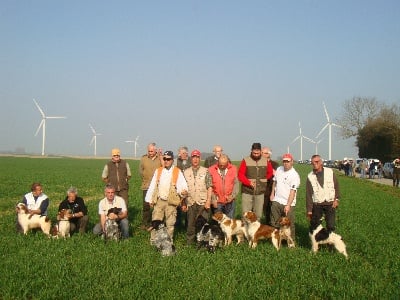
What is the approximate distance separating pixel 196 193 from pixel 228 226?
1.01m

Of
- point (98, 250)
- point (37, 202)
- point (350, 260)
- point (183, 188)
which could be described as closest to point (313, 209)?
point (350, 260)

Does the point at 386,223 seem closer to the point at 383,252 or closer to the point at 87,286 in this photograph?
the point at 383,252

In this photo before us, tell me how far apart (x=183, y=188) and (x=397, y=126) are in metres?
59.9

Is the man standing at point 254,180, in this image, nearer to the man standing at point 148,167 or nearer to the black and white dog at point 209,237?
the black and white dog at point 209,237

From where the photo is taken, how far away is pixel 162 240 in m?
9.05

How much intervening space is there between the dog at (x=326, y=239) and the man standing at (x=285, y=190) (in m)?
0.92

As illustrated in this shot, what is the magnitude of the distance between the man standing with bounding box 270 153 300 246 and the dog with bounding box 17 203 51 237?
5.37 m

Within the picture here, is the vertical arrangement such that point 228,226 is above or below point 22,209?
below

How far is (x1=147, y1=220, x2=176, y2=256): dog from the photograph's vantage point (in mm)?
8898

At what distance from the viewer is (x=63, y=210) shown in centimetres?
1081

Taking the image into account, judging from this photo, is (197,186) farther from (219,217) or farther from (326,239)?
(326,239)

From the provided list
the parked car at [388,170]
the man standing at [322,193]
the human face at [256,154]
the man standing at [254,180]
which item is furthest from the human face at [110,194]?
the parked car at [388,170]

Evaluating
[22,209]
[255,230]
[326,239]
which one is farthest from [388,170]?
[22,209]

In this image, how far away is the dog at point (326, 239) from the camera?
9031 mm
